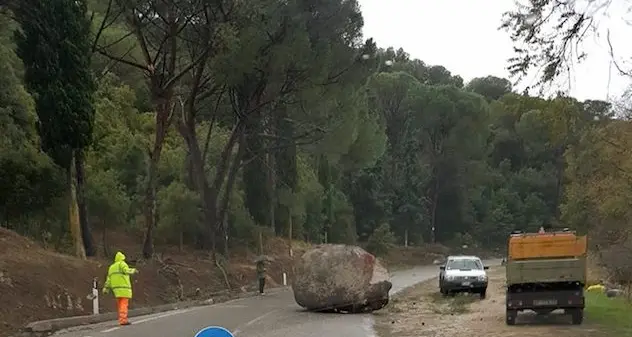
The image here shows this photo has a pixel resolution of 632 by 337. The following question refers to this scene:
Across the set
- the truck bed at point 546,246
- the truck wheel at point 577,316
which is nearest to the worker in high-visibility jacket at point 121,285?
the truck bed at point 546,246

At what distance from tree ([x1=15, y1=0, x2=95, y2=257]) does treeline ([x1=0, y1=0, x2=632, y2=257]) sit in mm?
44

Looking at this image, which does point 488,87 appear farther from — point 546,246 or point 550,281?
point 550,281

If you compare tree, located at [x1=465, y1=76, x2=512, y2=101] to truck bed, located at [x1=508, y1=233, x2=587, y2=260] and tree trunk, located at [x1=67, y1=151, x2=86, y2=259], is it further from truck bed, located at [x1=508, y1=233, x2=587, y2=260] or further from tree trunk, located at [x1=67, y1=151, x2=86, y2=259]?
truck bed, located at [x1=508, y1=233, x2=587, y2=260]

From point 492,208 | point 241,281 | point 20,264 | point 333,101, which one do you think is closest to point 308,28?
point 333,101

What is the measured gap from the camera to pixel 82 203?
27.8 meters

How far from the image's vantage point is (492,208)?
88.6m

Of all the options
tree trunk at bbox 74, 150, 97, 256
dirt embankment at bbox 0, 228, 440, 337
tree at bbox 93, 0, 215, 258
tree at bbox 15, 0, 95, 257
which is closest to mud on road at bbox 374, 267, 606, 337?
dirt embankment at bbox 0, 228, 440, 337

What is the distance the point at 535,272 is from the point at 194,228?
24212 mm

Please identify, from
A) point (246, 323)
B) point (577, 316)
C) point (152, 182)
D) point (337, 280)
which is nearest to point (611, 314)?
point (577, 316)

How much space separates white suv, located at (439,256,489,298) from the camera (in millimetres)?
34312

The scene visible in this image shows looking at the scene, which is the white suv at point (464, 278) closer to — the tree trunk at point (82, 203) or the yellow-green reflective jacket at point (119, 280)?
the tree trunk at point (82, 203)

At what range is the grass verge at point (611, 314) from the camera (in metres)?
19.1

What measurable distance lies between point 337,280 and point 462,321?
398 cm

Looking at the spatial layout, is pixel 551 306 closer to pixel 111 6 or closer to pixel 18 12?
pixel 18 12
